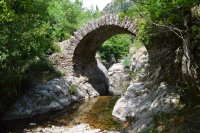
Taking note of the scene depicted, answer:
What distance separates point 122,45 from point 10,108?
19417 millimetres

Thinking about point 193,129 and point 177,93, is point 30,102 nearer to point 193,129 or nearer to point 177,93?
point 177,93

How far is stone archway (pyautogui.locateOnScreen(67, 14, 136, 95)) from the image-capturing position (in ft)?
50.7

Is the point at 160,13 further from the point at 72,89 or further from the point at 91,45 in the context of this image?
the point at 91,45

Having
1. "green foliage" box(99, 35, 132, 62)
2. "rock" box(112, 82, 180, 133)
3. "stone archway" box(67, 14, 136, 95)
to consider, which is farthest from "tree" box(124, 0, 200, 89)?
"green foliage" box(99, 35, 132, 62)

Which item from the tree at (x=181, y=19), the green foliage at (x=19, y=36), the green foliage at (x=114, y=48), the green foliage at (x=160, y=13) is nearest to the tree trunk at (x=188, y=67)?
the tree at (x=181, y=19)

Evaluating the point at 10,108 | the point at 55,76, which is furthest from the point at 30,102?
the point at 55,76

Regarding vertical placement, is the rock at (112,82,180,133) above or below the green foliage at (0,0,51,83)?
below

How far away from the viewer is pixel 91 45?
18.4 meters

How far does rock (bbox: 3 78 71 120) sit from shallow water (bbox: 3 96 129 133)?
446mm

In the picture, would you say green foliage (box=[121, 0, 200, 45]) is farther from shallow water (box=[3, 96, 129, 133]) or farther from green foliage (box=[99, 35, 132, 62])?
green foliage (box=[99, 35, 132, 62])

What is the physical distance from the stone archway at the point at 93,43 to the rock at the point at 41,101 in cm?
279

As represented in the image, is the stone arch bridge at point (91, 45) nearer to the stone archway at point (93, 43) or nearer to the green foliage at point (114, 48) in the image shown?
the stone archway at point (93, 43)

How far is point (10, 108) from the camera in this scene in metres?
12.6

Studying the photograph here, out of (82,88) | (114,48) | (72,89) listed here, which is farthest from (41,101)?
(114,48)
